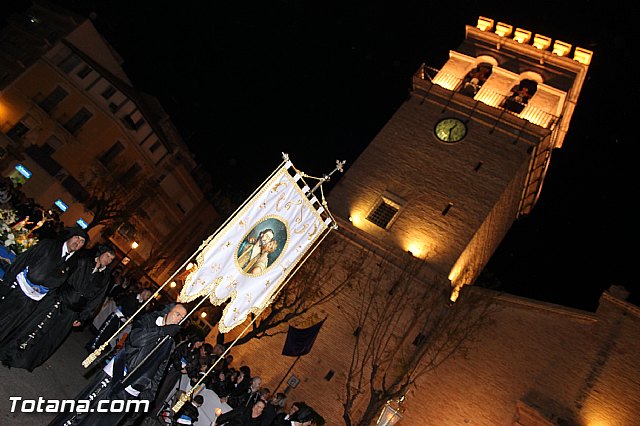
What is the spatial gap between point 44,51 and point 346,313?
25739 millimetres

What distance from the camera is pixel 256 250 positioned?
1078 centimetres

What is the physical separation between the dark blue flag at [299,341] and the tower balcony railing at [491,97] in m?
15.9

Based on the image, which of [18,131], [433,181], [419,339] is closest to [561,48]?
[433,181]

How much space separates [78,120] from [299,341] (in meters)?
25.1

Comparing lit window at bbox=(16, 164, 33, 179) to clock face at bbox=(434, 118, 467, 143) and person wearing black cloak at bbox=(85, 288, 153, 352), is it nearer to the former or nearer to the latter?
person wearing black cloak at bbox=(85, 288, 153, 352)

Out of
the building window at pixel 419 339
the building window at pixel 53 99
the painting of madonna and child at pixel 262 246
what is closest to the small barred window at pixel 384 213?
the building window at pixel 419 339

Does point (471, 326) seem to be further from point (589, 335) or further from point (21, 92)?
point (21, 92)

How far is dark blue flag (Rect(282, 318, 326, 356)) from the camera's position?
18109 mm

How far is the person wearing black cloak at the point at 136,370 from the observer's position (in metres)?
7.82

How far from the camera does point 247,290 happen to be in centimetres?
1080

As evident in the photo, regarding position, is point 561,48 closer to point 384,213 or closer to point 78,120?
point 384,213

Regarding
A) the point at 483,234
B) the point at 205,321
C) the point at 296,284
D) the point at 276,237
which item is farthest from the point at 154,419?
the point at 205,321

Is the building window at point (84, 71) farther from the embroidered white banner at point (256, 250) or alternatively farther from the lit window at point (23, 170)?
the embroidered white banner at point (256, 250)

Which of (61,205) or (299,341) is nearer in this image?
(299,341)
